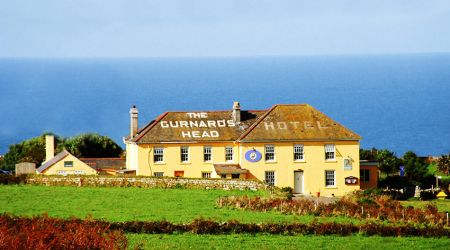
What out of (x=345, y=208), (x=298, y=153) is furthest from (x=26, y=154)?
(x=345, y=208)

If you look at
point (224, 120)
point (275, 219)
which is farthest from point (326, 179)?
point (275, 219)

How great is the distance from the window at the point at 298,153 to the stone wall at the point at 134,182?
25.3 feet

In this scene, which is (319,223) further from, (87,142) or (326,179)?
(87,142)

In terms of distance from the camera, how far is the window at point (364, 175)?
72.1 meters

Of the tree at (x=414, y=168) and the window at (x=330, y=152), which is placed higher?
the window at (x=330, y=152)

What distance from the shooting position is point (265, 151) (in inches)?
2773

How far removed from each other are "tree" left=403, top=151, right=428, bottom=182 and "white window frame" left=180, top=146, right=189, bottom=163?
15043 millimetres

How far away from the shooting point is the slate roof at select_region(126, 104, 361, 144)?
70625 millimetres

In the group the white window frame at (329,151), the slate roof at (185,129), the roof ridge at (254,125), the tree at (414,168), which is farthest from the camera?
the tree at (414,168)

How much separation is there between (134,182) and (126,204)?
8.96 metres

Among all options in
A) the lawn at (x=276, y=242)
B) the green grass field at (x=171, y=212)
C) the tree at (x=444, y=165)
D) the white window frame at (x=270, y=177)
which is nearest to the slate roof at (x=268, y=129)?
the white window frame at (x=270, y=177)

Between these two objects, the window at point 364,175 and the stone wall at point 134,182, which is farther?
the window at point 364,175

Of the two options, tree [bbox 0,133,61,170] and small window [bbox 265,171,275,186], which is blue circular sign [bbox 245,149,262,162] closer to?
small window [bbox 265,171,275,186]

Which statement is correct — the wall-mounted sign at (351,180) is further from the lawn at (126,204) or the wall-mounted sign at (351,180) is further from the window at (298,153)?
the lawn at (126,204)
